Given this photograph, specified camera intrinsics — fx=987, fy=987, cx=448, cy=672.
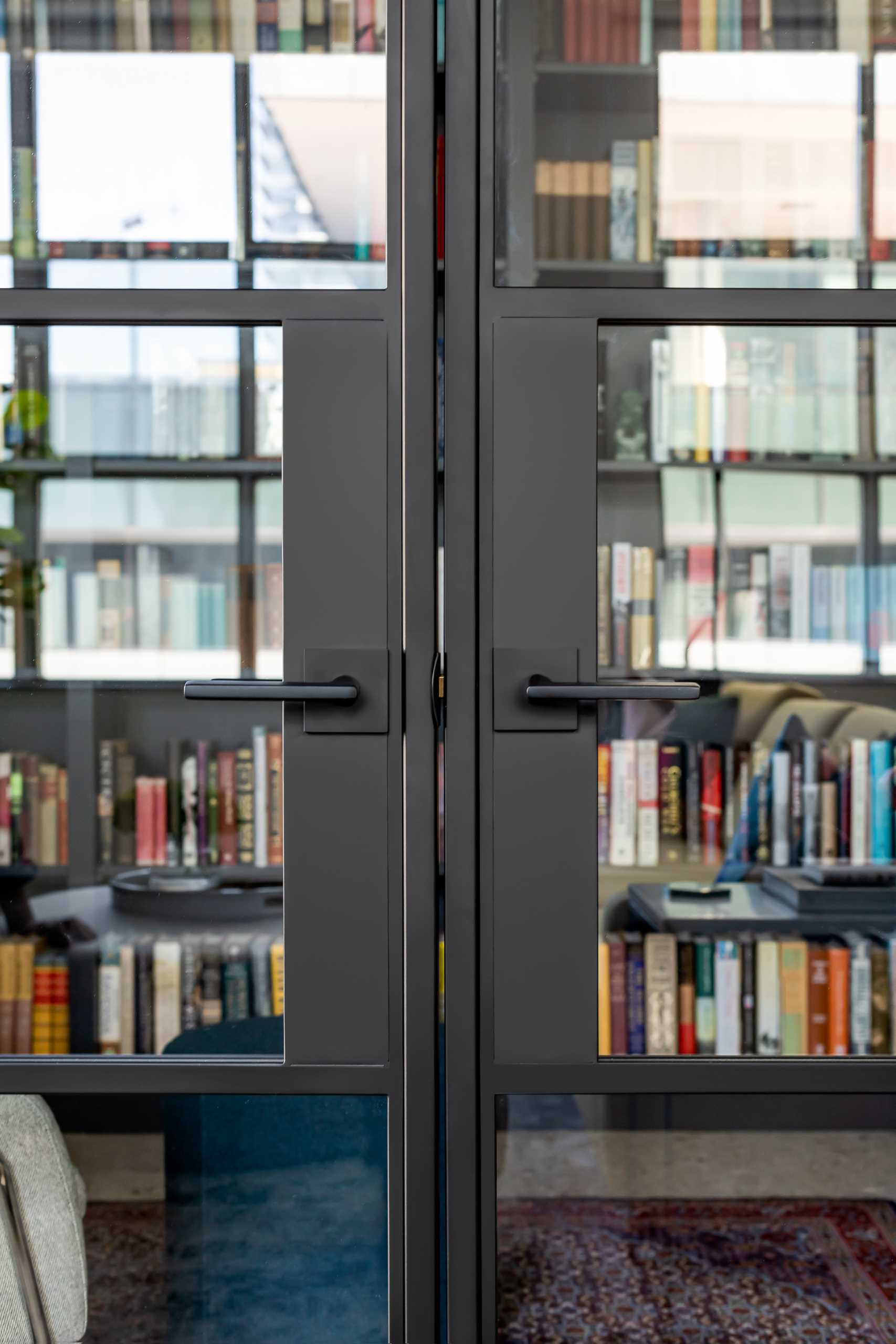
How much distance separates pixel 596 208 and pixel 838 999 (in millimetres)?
1071

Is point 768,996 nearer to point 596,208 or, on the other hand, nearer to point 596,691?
point 596,691

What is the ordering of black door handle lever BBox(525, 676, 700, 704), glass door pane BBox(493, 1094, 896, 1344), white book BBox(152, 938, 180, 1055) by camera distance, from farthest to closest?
glass door pane BBox(493, 1094, 896, 1344)
white book BBox(152, 938, 180, 1055)
black door handle lever BBox(525, 676, 700, 704)

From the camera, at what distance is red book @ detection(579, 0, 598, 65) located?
4.03ft

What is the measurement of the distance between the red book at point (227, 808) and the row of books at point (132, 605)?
150 mm

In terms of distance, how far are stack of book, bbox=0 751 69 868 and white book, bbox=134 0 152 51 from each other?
908mm

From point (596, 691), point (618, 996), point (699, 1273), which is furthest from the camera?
point (699, 1273)

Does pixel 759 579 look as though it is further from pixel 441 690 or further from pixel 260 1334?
pixel 260 1334

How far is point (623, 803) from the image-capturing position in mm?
1266

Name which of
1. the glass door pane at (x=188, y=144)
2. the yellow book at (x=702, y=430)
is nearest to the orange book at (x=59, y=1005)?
the glass door pane at (x=188, y=144)

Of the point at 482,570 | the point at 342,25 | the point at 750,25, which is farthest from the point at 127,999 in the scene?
the point at 750,25

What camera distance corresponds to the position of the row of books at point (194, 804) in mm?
1256

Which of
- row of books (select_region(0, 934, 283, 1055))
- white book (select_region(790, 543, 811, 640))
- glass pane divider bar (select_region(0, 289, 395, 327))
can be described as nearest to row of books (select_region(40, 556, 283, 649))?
glass pane divider bar (select_region(0, 289, 395, 327))

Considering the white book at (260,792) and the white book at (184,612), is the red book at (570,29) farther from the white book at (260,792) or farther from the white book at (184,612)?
the white book at (260,792)

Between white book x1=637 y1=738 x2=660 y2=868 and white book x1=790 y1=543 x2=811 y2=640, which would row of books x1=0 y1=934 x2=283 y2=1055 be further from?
white book x1=790 y1=543 x2=811 y2=640
